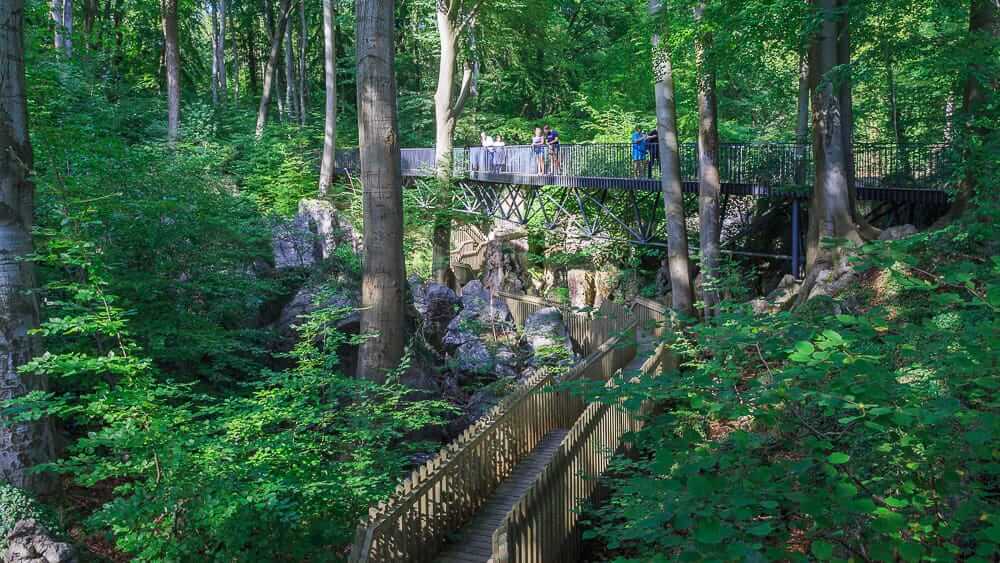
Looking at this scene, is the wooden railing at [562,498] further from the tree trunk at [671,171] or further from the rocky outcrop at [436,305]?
the rocky outcrop at [436,305]

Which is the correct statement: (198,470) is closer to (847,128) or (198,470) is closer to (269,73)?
(847,128)

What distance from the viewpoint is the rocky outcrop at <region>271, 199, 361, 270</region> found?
17125 millimetres

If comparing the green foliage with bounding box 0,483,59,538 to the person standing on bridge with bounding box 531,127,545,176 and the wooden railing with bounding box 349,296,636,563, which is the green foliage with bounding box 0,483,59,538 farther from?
the person standing on bridge with bounding box 531,127,545,176

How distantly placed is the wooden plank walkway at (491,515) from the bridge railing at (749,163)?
922cm

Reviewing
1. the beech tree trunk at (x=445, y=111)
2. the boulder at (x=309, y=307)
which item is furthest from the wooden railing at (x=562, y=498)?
the beech tree trunk at (x=445, y=111)

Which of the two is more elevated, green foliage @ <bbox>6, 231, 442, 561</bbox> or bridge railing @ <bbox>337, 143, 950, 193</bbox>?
bridge railing @ <bbox>337, 143, 950, 193</bbox>

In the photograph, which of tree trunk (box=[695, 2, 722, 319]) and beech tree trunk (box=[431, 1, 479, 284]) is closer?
tree trunk (box=[695, 2, 722, 319])

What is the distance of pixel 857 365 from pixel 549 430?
6.80 meters

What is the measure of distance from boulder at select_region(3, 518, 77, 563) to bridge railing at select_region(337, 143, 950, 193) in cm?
1380

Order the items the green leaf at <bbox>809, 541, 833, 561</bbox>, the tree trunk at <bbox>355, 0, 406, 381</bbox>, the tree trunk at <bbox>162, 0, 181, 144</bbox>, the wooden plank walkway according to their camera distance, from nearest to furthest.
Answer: the green leaf at <bbox>809, 541, 833, 561</bbox> → the wooden plank walkway → the tree trunk at <bbox>355, 0, 406, 381</bbox> → the tree trunk at <bbox>162, 0, 181, 144</bbox>

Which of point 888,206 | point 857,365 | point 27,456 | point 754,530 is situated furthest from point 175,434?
point 888,206

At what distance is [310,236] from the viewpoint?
1712 centimetres

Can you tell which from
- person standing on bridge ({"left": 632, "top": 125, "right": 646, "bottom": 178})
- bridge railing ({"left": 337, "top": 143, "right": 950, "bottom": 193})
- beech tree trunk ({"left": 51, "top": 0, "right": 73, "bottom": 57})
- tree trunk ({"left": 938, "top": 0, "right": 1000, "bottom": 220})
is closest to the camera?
tree trunk ({"left": 938, "top": 0, "right": 1000, "bottom": 220})

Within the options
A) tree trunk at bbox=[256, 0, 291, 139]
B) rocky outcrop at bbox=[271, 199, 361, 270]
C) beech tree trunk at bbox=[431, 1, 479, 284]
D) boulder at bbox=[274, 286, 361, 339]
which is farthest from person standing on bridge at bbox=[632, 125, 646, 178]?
tree trunk at bbox=[256, 0, 291, 139]
